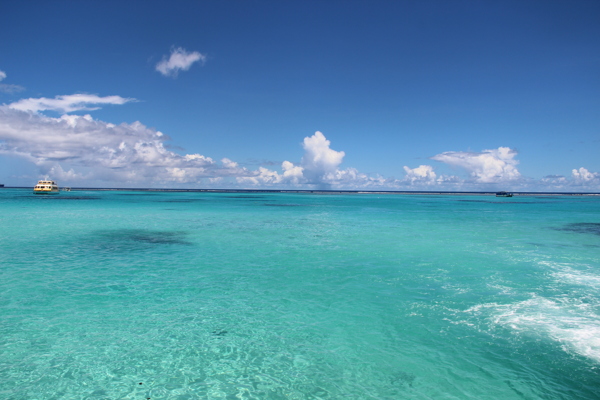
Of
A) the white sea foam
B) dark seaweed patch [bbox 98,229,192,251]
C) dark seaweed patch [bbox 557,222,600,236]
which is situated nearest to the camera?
the white sea foam

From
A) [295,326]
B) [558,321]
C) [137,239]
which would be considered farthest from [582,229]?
[137,239]

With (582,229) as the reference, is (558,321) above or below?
above

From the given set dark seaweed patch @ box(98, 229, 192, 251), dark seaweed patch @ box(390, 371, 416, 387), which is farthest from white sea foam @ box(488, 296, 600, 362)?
dark seaweed patch @ box(98, 229, 192, 251)

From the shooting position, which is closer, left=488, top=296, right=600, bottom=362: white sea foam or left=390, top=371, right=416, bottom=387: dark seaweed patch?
left=390, top=371, right=416, bottom=387: dark seaweed patch

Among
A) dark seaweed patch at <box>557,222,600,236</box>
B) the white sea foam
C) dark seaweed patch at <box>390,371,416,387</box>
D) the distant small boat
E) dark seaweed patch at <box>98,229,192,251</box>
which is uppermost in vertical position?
the distant small boat

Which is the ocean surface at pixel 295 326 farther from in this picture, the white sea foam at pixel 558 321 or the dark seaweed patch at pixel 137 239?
the dark seaweed patch at pixel 137 239

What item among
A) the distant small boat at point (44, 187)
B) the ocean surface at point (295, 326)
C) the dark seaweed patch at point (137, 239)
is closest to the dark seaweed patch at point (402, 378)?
the ocean surface at point (295, 326)

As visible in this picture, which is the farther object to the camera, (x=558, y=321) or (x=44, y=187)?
(x=44, y=187)

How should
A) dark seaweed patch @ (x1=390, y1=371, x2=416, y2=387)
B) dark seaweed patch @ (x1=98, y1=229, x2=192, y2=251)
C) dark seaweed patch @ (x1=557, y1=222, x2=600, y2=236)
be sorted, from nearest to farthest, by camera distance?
dark seaweed patch @ (x1=390, y1=371, x2=416, y2=387) → dark seaweed patch @ (x1=98, y1=229, x2=192, y2=251) → dark seaweed patch @ (x1=557, y1=222, x2=600, y2=236)

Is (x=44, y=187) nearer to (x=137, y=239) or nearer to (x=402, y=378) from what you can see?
(x=137, y=239)

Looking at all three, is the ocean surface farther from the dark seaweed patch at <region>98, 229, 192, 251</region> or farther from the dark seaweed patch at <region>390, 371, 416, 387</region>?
the dark seaweed patch at <region>98, 229, 192, 251</region>

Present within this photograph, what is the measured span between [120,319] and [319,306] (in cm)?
581

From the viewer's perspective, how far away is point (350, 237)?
1043 inches

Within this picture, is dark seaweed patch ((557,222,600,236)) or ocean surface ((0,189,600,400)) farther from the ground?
ocean surface ((0,189,600,400))
